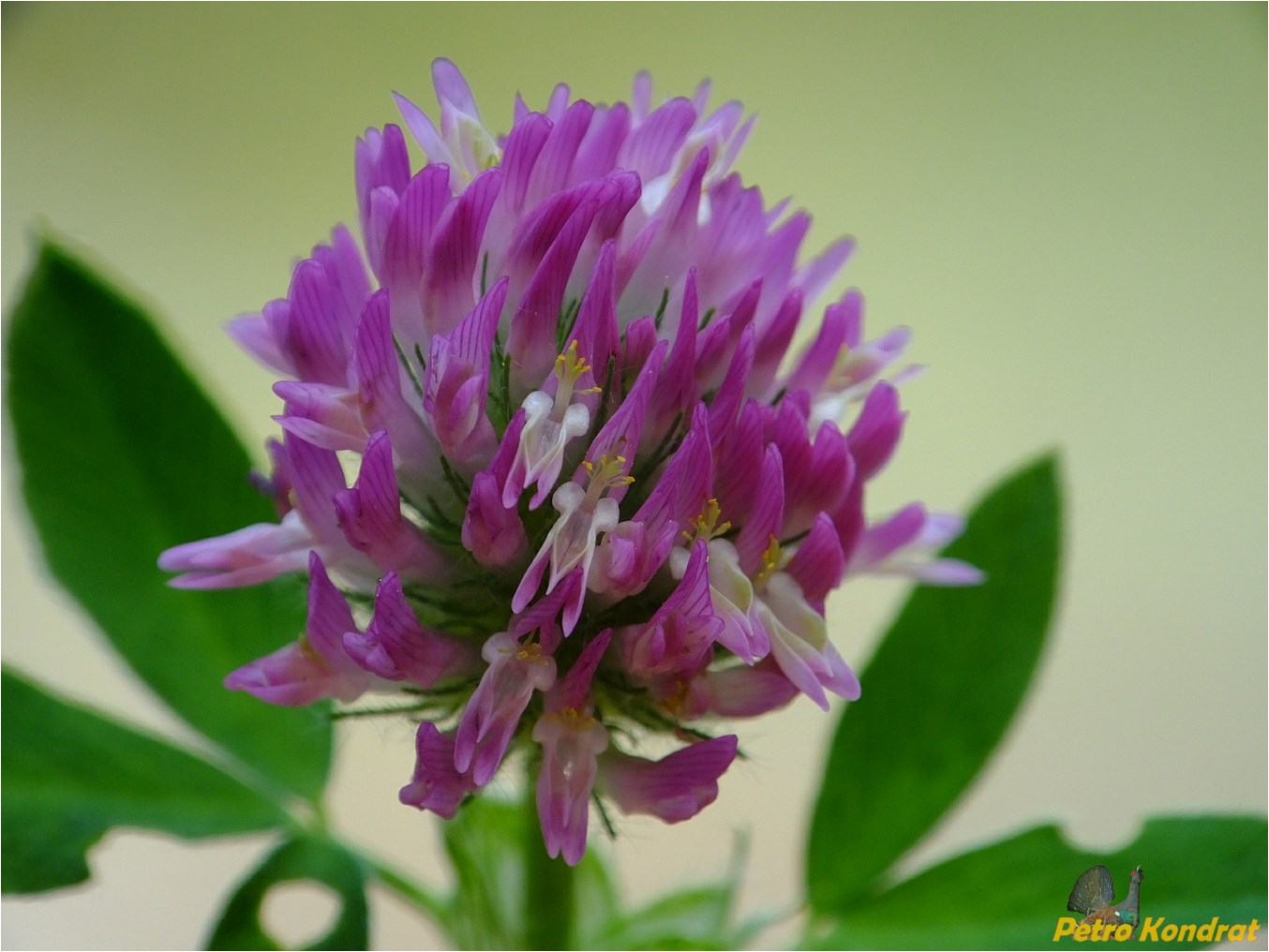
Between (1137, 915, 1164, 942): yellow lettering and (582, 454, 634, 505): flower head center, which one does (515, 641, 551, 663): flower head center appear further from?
(1137, 915, 1164, 942): yellow lettering

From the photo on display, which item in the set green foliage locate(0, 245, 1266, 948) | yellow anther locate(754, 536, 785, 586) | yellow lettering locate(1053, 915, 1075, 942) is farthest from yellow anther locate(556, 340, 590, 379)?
yellow lettering locate(1053, 915, 1075, 942)

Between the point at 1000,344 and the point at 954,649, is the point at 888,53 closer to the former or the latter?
the point at 1000,344

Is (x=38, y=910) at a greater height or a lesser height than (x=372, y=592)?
lesser

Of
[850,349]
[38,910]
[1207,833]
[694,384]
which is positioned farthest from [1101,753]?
[38,910]

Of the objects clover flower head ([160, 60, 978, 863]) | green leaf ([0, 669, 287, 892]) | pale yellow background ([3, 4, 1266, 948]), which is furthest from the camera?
pale yellow background ([3, 4, 1266, 948])

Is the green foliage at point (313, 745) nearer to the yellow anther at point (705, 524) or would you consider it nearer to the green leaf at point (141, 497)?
the green leaf at point (141, 497)
